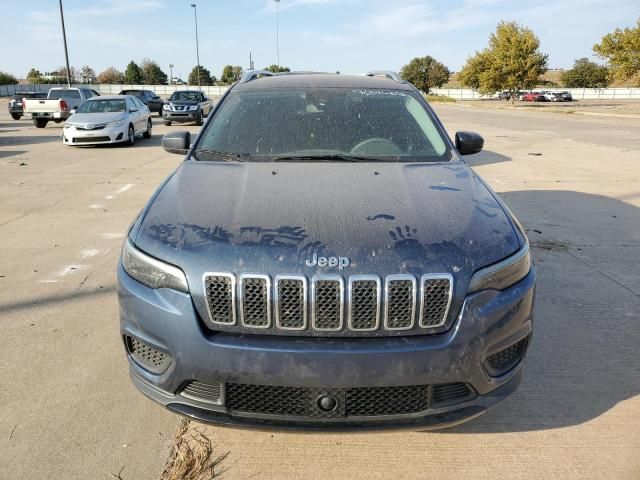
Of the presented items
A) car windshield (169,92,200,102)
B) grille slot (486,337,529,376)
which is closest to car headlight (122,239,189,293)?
grille slot (486,337,529,376)

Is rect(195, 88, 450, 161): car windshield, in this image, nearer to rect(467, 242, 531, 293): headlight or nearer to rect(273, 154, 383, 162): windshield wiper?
rect(273, 154, 383, 162): windshield wiper

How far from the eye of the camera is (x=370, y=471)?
7.62ft

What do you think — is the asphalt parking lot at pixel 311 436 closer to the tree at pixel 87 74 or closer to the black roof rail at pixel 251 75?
the black roof rail at pixel 251 75

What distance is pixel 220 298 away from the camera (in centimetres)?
203

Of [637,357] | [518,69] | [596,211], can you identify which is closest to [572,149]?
[596,211]

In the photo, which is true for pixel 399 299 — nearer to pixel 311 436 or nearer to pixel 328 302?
pixel 328 302

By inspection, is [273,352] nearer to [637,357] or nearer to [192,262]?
[192,262]

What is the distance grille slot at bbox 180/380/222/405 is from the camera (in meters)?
2.06

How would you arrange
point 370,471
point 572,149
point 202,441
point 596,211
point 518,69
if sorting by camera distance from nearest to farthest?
point 370,471, point 202,441, point 596,211, point 572,149, point 518,69

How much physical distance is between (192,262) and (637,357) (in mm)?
2893

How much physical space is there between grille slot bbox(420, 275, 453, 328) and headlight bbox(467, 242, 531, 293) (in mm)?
116

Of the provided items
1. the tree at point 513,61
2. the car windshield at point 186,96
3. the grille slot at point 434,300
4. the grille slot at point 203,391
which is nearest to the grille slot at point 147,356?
the grille slot at point 203,391

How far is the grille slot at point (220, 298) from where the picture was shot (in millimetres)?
2014

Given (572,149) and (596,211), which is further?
(572,149)
